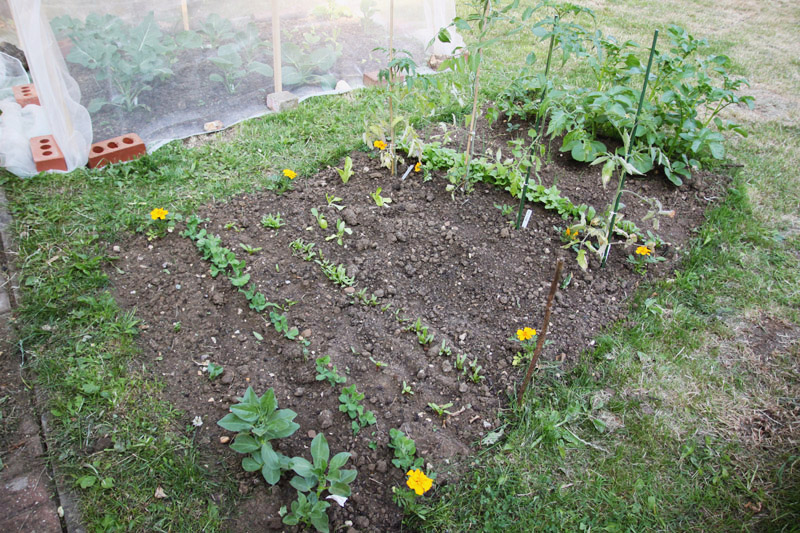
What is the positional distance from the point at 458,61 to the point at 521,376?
56.8 inches

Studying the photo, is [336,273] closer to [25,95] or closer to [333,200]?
[333,200]

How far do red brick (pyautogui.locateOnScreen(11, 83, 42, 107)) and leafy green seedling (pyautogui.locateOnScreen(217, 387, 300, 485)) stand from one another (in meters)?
3.11

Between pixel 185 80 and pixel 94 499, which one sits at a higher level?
pixel 185 80

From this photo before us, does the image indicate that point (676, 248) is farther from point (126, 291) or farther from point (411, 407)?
point (126, 291)

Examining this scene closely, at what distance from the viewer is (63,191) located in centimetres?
318

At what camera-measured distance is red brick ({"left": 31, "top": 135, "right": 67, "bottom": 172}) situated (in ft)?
10.8

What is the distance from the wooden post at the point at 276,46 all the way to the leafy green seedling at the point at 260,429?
2.77m

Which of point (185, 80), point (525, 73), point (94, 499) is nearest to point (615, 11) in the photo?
point (525, 73)

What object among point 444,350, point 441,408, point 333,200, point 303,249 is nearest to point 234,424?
point 441,408

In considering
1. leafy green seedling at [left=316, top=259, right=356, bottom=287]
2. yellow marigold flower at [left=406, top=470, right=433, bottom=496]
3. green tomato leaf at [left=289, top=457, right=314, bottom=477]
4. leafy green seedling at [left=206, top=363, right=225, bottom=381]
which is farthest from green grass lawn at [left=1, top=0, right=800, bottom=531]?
leafy green seedling at [left=316, top=259, right=356, bottom=287]

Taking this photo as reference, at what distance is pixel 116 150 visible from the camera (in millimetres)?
3365

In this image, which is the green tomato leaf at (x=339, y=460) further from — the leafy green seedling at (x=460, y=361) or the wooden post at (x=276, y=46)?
the wooden post at (x=276, y=46)

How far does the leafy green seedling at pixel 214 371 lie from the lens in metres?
2.21

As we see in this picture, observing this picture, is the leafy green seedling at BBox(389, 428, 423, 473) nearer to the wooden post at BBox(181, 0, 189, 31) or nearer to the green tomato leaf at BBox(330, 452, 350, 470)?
the green tomato leaf at BBox(330, 452, 350, 470)
